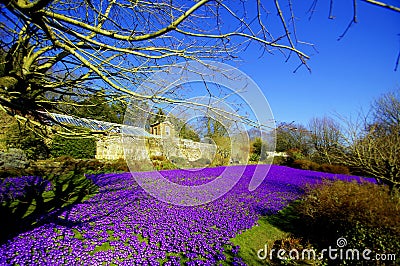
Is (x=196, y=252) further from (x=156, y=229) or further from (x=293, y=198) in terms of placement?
(x=293, y=198)

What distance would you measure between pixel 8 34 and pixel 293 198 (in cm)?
921

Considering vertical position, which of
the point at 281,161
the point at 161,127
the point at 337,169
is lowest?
the point at 337,169

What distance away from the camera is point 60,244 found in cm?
363

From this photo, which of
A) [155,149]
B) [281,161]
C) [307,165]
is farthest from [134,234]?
[281,161]

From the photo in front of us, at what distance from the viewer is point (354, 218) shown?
3.84 meters

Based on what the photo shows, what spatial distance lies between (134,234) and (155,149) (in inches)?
398

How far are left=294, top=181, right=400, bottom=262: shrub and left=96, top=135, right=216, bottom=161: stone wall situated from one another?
373 cm

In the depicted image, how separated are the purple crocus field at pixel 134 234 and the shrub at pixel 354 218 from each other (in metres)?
1.47

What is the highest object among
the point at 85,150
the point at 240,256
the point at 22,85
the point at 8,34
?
the point at 8,34

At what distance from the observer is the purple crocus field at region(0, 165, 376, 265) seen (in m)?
3.35

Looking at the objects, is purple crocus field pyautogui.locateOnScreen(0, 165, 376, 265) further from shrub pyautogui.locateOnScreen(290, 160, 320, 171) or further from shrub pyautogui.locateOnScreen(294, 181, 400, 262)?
shrub pyautogui.locateOnScreen(290, 160, 320, 171)

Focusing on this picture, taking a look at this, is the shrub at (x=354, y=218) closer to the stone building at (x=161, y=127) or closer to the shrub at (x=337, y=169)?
the stone building at (x=161, y=127)

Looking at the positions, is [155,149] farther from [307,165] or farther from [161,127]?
[307,165]

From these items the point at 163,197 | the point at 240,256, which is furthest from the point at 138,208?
the point at 240,256
